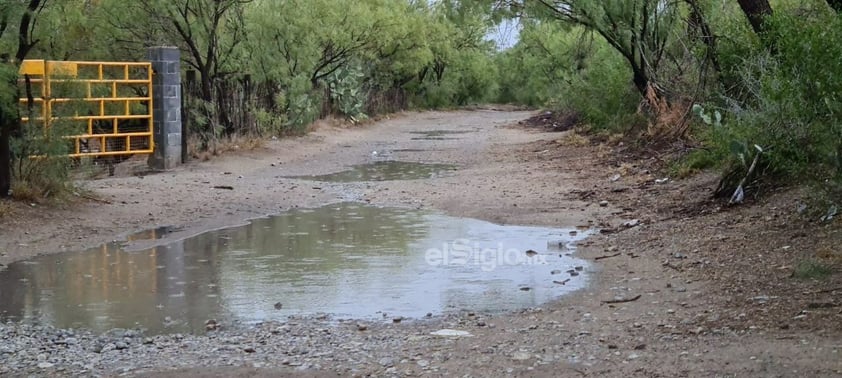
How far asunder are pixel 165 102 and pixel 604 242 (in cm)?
1276

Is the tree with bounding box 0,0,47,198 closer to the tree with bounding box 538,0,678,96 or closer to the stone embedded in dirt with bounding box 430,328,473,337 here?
the stone embedded in dirt with bounding box 430,328,473,337

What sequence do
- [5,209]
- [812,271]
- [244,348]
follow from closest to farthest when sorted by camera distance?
1. [244,348]
2. [812,271]
3. [5,209]

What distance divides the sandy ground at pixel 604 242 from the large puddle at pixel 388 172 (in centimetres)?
74

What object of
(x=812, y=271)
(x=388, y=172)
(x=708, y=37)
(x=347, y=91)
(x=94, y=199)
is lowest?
(x=388, y=172)

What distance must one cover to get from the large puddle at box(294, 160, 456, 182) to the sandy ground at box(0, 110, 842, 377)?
74cm

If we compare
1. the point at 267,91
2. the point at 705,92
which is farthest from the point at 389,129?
the point at 705,92

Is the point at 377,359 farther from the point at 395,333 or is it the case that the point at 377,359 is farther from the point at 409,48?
the point at 409,48

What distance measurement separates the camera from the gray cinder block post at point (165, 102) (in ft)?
69.9

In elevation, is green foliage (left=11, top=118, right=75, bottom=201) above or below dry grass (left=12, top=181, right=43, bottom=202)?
above

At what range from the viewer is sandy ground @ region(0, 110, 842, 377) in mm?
6391

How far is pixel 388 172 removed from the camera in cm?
2216

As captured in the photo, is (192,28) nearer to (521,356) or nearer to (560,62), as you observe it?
(521,356)

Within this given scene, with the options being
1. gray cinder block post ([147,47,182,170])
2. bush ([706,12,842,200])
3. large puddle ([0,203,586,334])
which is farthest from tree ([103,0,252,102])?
bush ([706,12,842,200])

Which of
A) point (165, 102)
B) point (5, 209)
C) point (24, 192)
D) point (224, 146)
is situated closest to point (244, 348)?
point (5, 209)
